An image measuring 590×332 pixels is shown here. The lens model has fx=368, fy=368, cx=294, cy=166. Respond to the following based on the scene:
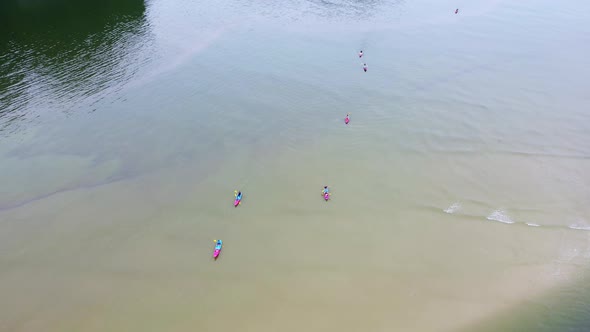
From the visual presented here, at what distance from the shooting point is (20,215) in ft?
83.8

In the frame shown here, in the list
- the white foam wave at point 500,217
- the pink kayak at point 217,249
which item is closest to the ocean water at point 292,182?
the white foam wave at point 500,217

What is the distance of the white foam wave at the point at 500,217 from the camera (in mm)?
24359

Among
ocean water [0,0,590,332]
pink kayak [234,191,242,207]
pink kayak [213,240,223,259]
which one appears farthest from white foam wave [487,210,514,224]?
pink kayak [213,240,223,259]

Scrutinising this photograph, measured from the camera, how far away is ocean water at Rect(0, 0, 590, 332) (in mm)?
20297

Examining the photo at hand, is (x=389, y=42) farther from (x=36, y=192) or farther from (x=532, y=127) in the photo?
(x=36, y=192)

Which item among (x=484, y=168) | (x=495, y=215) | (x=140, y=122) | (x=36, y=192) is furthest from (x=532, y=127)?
(x=36, y=192)

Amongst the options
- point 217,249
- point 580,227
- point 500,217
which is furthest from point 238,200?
point 580,227

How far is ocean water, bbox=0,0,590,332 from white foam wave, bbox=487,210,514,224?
0.10 metres

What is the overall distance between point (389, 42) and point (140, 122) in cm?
3429

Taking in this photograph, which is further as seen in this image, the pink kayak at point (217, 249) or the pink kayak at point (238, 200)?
the pink kayak at point (238, 200)

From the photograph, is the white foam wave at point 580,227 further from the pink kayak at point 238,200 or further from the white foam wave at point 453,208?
the pink kayak at point 238,200

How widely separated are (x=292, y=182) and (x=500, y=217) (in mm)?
14551

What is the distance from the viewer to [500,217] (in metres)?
→ 24.7

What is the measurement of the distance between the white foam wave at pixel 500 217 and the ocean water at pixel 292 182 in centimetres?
10
